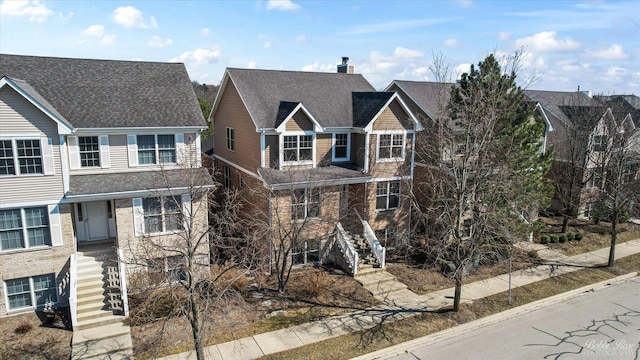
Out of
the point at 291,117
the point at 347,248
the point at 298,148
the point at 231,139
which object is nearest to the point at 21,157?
the point at 231,139

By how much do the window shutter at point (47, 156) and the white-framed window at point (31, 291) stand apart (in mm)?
4684

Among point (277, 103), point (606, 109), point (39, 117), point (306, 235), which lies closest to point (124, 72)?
point (39, 117)

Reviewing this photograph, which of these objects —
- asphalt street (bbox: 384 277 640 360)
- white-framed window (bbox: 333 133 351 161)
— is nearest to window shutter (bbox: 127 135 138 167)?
white-framed window (bbox: 333 133 351 161)

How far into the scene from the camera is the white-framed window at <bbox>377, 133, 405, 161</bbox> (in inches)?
974

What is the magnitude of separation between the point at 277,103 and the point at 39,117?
11642mm

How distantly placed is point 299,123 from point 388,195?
725 cm

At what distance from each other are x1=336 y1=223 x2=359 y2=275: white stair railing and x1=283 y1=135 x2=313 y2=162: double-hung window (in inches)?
175

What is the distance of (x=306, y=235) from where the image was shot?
74.8 feet

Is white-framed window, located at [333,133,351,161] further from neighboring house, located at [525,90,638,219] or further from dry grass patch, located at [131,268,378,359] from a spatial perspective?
neighboring house, located at [525,90,638,219]

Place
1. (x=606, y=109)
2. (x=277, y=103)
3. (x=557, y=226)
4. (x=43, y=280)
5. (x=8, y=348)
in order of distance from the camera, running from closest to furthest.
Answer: (x=8, y=348) < (x=43, y=280) < (x=277, y=103) < (x=606, y=109) < (x=557, y=226)

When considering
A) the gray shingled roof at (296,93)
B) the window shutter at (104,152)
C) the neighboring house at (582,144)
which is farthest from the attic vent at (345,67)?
the window shutter at (104,152)

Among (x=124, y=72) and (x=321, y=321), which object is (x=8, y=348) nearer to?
(x=321, y=321)

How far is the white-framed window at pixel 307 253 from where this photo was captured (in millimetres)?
23453

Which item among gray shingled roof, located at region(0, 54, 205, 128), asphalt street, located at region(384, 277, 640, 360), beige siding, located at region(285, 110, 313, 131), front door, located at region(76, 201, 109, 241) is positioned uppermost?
gray shingled roof, located at region(0, 54, 205, 128)
